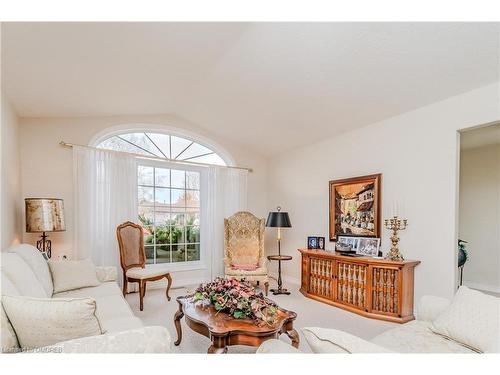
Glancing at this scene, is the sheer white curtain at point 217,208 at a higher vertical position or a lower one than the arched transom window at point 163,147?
lower

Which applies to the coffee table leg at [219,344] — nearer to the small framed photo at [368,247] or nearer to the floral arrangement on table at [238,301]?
the floral arrangement on table at [238,301]

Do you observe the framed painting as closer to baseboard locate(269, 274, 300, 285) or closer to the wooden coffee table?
baseboard locate(269, 274, 300, 285)

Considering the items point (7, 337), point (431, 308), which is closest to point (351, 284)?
point (431, 308)

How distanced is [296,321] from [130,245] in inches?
96.9

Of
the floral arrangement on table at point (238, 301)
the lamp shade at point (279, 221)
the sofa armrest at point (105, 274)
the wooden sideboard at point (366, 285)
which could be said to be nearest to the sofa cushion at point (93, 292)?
the sofa armrest at point (105, 274)

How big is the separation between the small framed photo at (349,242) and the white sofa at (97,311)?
280 cm

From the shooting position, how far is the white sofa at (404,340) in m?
1.08

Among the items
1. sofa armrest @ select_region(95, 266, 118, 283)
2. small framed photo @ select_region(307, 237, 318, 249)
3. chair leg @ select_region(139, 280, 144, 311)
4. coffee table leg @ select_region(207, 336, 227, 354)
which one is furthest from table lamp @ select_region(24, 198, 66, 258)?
small framed photo @ select_region(307, 237, 318, 249)

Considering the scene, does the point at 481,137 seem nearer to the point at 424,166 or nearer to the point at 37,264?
the point at 424,166

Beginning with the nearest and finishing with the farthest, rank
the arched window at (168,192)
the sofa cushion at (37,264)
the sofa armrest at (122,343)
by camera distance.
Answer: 1. the sofa armrest at (122,343)
2. the sofa cushion at (37,264)
3. the arched window at (168,192)

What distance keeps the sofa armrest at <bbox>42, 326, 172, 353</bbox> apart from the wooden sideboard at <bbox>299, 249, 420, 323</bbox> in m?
2.68
